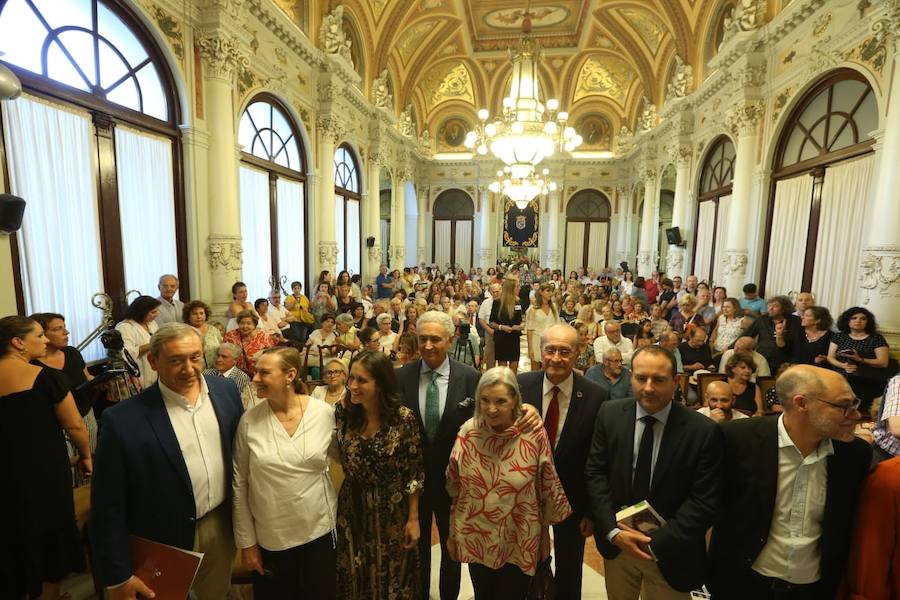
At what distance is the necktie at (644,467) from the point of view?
Result: 1820 millimetres

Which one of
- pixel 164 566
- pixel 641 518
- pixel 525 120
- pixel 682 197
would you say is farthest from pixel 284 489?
pixel 682 197

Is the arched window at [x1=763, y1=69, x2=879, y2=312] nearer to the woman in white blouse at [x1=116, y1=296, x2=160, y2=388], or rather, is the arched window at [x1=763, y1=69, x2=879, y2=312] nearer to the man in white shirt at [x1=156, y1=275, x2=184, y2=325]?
the woman in white blouse at [x1=116, y1=296, x2=160, y2=388]

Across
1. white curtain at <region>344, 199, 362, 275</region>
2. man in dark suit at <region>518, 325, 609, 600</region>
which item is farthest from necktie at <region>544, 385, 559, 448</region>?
white curtain at <region>344, 199, 362, 275</region>

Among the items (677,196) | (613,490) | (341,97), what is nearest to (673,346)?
(613,490)

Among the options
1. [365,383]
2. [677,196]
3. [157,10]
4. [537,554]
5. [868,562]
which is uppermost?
[157,10]

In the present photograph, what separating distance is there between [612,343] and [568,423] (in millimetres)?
2585

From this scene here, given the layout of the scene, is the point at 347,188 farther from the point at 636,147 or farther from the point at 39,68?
the point at 636,147

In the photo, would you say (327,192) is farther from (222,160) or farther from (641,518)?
(641,518)

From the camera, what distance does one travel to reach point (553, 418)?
7.00 ft

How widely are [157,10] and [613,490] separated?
266 inches

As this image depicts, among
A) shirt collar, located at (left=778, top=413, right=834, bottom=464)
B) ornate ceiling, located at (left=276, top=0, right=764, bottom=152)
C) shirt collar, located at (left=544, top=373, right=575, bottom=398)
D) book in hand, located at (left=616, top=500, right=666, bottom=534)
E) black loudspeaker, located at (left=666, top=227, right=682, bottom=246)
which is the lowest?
book in hand, located at (left=616, top=500, right=666, bottom=534)

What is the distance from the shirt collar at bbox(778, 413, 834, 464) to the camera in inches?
63.8

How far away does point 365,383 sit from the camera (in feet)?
6.23

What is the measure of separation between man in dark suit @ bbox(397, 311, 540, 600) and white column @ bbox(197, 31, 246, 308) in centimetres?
486
